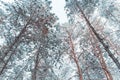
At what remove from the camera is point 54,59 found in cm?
1677

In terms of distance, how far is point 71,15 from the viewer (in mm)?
16266

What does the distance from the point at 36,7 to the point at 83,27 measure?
4649mm

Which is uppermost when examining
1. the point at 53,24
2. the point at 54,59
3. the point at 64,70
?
the point at 64,70

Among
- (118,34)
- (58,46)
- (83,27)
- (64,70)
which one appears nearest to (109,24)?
(118,34)

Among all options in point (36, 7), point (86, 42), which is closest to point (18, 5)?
point (36, 7)

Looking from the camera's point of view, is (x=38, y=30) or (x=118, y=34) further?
(x=118, y=34)

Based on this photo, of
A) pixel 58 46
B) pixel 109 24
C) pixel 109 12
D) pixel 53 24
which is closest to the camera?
pixel 53 24

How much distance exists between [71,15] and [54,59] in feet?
12.3

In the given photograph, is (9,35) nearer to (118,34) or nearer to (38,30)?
(38,30)

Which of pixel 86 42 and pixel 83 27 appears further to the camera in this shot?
pixel 86 42

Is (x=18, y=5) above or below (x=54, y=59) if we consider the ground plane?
above

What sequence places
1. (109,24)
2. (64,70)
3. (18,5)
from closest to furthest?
(18,5) → (109,24) → (64,70)

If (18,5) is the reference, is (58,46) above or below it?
below

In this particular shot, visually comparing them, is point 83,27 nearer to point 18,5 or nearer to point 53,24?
point 53,24
